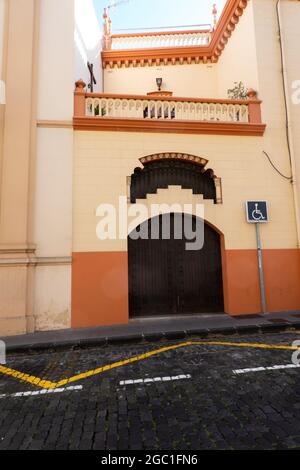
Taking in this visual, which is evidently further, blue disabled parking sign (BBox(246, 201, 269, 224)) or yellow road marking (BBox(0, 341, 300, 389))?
blue disabled parking sign (BBox(246, 201, 269, 224))

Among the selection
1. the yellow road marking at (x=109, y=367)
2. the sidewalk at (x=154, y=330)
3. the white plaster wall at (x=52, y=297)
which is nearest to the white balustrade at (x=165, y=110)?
the white plaster wall at (x=52, y=297)

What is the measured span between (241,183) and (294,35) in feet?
18.2

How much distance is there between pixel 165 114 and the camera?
9008mm

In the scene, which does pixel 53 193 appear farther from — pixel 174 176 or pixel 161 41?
pixel 161 41

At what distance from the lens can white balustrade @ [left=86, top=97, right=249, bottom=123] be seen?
8570 millimetres

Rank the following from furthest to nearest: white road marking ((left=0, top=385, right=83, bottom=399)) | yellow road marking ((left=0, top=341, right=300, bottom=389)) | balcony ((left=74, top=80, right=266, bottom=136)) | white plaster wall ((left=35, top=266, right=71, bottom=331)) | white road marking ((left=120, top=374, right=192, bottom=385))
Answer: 1. balcony ((left=74, top=80, right=266, bottom=136))
2. white plaster wall ((left=35, top=266, right=71, bottom=331))
3. yellow road marking ((left=0, top=341, right=300, bottom=389))
4. white road marking ((left=120, top=374, right=192, bottom=385))
5. white road marking ((left=0, top=385, right=83, bottom=399))

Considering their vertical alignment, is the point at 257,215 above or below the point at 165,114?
below

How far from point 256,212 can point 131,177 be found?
3930 millimetres

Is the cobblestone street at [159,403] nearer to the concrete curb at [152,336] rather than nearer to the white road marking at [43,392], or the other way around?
the white road marking at [43,392]

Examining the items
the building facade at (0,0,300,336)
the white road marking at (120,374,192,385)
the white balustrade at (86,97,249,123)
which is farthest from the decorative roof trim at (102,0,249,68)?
the white road marking at (120,374,192,385)

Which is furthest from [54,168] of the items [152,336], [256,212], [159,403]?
[159,403]

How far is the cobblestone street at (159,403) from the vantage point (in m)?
2.87

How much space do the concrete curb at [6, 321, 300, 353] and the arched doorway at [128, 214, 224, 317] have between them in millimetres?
1800

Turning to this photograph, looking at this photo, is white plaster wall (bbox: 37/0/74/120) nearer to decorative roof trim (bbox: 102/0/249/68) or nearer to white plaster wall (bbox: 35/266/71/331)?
decorative roof trim (bbox: 102/0/249/68)
